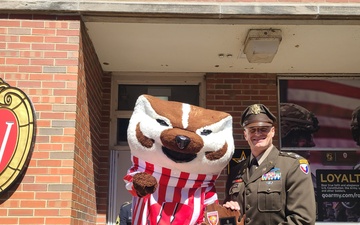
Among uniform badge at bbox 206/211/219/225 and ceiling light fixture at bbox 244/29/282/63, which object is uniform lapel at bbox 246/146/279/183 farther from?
ceiling light fixture at bbox 244/29/282/63

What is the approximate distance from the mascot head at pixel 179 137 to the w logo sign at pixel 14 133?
1242 mm

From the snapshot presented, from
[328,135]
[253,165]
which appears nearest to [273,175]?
[253,165]

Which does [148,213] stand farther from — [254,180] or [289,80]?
[289,80]

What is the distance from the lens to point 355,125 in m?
6.19

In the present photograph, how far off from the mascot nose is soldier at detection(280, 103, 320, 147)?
304 cm

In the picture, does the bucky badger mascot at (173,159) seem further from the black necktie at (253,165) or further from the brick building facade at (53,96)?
the brick building facade at (53,96)

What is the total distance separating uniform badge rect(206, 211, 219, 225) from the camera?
3.22 m

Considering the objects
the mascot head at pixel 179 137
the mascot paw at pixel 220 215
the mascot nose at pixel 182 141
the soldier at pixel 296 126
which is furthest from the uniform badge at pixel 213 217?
the soldier at pixel 296 126

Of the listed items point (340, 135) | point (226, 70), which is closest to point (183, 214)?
point (226, 70)

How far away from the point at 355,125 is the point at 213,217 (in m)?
3.62

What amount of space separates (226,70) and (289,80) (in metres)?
0.85

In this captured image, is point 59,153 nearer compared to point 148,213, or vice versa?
point 148,213

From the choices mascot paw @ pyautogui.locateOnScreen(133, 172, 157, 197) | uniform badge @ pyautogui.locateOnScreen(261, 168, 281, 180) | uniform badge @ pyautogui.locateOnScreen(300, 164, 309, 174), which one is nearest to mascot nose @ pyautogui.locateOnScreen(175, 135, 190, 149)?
mascot paw @ pyautogui.locateOnScreen(133, 172, 157, 197)

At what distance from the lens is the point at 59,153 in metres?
4.33
